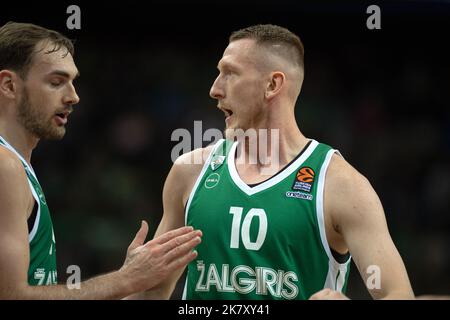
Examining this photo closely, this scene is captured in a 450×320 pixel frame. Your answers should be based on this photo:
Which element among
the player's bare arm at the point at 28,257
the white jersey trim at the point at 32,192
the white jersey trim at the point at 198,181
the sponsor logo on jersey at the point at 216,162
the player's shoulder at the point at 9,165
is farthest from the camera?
the sponsor logo on jersey at the point at 216,162

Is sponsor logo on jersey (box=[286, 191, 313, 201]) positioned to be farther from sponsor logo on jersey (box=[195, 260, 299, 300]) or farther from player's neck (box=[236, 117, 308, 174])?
sponsor logo on jersey (box=[195, 260, 299, 300])

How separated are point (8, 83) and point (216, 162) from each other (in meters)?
1.41

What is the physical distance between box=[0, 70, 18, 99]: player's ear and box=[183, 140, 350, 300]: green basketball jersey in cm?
133

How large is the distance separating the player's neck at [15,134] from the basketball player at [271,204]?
100 centimetres

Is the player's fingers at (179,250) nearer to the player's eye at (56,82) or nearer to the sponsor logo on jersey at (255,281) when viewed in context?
the sponsor logo on jersey at (255,281)

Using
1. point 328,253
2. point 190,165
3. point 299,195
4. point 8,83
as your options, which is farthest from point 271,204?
point 8,83

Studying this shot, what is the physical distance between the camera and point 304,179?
14.8 feet

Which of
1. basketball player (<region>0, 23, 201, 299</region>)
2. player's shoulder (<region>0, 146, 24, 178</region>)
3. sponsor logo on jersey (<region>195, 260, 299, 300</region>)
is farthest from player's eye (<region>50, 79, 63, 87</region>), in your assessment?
sponsor logo on jersey (<region>195, 260, 299, 300</region>)

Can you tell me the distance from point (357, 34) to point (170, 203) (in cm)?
761

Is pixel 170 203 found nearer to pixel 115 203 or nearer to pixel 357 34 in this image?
pixel 115 203

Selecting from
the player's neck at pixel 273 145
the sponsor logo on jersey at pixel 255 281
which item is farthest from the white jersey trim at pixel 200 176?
the sponsor logo on jersey at pixel 255 281

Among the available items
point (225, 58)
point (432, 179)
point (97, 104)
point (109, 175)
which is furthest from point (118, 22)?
point (225, 58)

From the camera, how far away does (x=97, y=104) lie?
36.7ft

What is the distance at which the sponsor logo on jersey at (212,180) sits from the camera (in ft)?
15.5
